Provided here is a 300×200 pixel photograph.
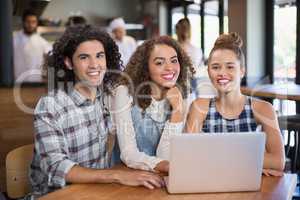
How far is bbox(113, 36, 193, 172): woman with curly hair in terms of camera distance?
1.73 metres

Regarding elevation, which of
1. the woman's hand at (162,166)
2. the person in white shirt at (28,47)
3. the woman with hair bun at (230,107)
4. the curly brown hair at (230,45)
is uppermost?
the person in white shirt at (28,47)

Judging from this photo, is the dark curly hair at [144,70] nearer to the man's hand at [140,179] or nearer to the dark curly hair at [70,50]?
the dark curly hair at [70,50]

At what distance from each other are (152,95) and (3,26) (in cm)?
262

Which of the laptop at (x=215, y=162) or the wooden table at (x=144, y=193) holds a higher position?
the laptop at (x=215, y=162)

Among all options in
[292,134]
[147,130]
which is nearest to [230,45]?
[147,130]

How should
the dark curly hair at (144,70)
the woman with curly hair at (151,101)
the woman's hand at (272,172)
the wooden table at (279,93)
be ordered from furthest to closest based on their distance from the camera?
the wooden table at (279,93), the dark curly hair at (144,70), the woman with curly hair at (151,101), the woman's hand at (272,172)

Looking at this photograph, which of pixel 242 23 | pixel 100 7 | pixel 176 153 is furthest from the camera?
pixel 100 7

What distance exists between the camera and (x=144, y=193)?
1.34 meters

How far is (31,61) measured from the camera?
5.53m

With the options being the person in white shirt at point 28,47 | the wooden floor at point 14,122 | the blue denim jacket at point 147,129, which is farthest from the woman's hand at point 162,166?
the person in white shirt at point 28,47

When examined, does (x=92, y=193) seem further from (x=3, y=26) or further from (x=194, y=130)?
(x=3, y=26)

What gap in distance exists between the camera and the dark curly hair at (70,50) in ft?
5.69

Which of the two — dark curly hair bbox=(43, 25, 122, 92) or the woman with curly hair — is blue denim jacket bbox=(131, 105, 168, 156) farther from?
dark curly hair bbox=(43, 25, 122, 92)

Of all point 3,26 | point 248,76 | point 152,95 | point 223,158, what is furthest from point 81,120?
point 248,76
